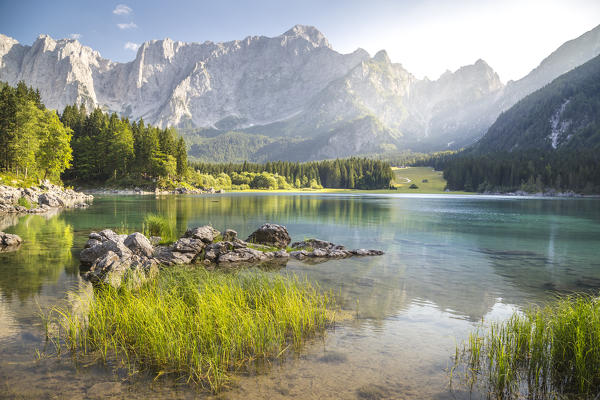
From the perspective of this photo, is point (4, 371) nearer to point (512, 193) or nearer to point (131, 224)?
point (131, 224)

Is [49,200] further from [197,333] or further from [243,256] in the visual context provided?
[197,333]

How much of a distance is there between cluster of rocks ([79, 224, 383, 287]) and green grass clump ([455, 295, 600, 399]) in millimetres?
13154

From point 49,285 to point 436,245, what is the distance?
2721 centimetres

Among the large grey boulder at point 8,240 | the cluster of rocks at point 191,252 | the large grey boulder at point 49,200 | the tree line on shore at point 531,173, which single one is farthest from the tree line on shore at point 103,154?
the cluster of rocks at point 191,252

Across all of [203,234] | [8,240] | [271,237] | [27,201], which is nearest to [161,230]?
[203,234]

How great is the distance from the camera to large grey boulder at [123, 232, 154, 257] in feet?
64.6

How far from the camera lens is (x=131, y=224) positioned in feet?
113

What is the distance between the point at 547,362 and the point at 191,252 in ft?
60.4

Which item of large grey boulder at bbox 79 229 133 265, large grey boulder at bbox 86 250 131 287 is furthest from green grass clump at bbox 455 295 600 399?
large grey boulder at bbox 79 229 133 265

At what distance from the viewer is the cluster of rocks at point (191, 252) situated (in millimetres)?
16103

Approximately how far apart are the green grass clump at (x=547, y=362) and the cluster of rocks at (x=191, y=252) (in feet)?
43.2

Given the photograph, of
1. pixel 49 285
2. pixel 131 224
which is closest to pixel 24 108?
pixel 131 224

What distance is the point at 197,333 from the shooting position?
8.20m

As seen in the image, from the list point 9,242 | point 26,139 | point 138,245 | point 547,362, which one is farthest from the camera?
point 26,139
